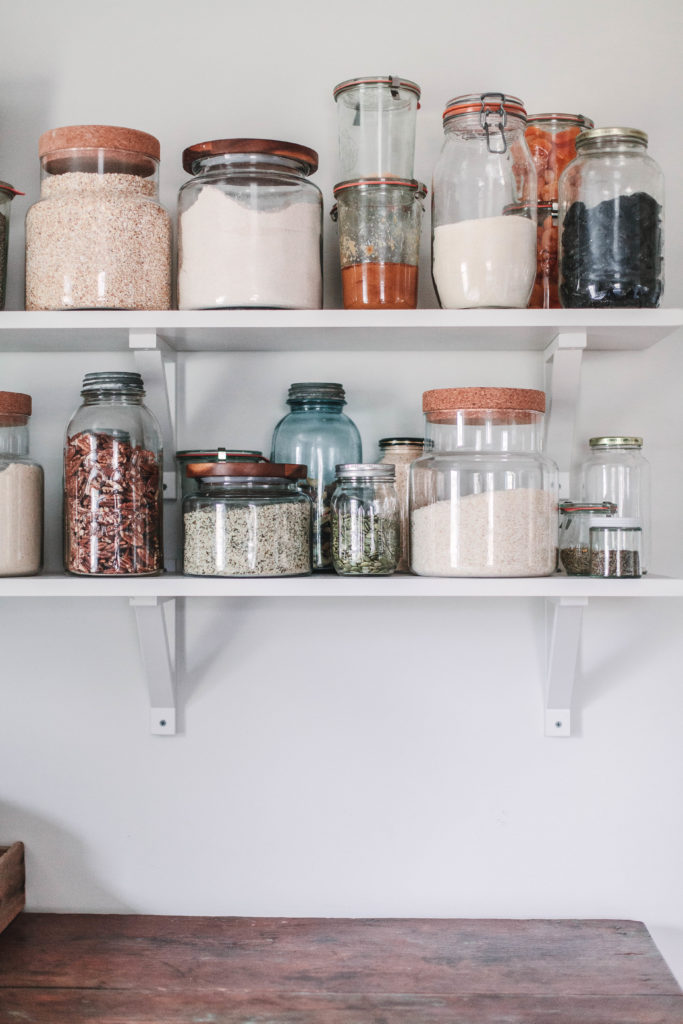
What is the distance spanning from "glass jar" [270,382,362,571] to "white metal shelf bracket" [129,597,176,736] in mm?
220

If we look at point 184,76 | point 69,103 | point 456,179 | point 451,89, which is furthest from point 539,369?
point 69,103

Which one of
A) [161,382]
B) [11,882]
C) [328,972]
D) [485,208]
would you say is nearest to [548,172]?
[485,208]

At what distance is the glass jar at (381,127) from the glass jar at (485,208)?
5 centimetres

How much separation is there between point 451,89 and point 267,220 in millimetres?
397

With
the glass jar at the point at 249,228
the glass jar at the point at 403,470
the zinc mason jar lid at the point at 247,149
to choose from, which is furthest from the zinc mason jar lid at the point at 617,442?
the zinc mason jar lid at the point at 247,149

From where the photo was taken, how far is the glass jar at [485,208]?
1.07 metres

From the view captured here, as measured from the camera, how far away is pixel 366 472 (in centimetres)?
109

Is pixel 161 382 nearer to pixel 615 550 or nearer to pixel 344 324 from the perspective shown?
pixel 344 324

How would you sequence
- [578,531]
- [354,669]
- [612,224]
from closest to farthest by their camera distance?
[612,224], [578,531], [354,669]

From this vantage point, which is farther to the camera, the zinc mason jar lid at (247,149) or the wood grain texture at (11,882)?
the wood grain texture at (11,882)

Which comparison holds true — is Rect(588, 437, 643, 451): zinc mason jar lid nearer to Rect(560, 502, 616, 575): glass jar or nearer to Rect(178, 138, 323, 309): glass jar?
Rect(560, 502, 616, 575): glass jar

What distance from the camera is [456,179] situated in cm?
111

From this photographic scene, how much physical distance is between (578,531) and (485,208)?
0.42m

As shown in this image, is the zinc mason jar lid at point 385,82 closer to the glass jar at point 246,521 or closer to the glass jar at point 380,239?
the glass jar at point 380,239
